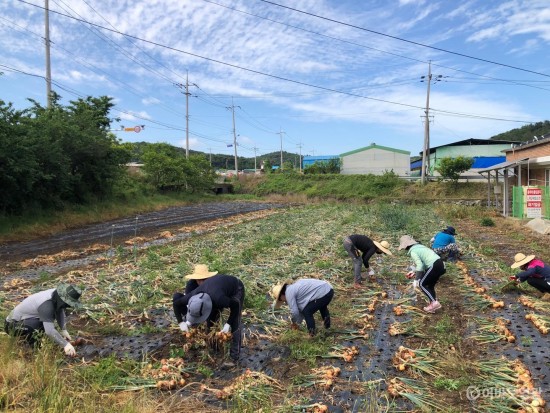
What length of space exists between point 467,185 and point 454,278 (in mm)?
30506

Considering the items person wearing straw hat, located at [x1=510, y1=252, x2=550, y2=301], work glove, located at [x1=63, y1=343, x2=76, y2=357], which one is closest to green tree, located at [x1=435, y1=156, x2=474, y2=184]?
person wearing straw hat, located at [x1=510, y1=252, x2=550, y2=301]

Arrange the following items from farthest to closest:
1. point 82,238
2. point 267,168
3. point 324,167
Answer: point 267,168, point 324,167, point 82,238

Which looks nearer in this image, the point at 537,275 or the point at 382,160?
the point at 537,275

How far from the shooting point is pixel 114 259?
11367 mm

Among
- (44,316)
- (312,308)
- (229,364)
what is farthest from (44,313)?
(312,308)

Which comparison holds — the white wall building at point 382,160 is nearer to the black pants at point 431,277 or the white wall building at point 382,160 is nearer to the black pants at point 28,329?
the black pants at point 431,277

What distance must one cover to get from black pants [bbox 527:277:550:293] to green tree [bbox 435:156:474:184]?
29921mm

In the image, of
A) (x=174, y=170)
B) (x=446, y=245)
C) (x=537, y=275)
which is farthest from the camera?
(x=174, y=170)

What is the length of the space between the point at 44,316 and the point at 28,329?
1.47ft

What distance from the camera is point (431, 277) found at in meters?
6.37

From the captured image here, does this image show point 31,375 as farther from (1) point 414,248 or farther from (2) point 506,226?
(2) point 506,226

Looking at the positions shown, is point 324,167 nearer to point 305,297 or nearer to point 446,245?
point 446,245

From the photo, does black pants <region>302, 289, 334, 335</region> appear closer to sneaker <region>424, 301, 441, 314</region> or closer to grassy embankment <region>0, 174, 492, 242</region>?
sneaker <region>424, 301, 441, 314</region>

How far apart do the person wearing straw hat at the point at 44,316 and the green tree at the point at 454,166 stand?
34.7 meters
